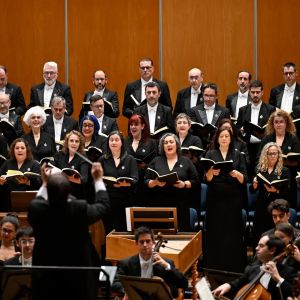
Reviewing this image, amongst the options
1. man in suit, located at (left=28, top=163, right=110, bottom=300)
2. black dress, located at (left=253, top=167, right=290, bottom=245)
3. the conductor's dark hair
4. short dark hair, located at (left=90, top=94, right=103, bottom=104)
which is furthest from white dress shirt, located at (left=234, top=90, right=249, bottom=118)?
the conductor's dark hair

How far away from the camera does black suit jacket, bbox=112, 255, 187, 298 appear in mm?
6008

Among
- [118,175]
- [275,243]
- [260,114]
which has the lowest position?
Answer: [275,243]

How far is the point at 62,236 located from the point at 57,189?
0.92 ft

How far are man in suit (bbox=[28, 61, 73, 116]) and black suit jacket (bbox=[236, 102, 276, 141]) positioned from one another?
1781mm

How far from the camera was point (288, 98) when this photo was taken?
30.8 feet

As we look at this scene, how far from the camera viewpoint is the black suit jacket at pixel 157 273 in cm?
601

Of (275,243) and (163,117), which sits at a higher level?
(163,117)

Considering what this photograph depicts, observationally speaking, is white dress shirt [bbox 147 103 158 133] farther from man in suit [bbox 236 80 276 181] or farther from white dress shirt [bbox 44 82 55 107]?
white dress shirt [bbox 44 82 55 107]

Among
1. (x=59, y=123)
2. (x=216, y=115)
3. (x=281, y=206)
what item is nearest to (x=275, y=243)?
(x=281, y=206)

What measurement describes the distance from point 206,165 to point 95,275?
2.80m

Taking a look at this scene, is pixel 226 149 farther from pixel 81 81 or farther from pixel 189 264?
pixel 81 81

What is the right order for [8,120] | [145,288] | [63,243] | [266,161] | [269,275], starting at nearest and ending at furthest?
[63,243] → [145,288] → [269,275] → [266,161] → [8,120]

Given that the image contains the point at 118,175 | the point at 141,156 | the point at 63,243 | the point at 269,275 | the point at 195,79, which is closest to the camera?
the point at 63,243

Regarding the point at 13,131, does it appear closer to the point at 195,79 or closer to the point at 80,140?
the point at 80,140
